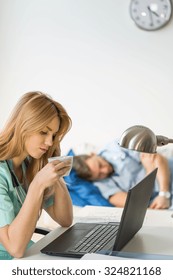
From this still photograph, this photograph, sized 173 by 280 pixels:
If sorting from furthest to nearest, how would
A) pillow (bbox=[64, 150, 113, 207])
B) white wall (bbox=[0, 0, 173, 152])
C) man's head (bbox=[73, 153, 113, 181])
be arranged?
white wall (bbox=[0, 0, 173, 152]), man's head (bbox=[73, 153, 113, 181]), pillow (bbox=[64, 150, 113, 207])

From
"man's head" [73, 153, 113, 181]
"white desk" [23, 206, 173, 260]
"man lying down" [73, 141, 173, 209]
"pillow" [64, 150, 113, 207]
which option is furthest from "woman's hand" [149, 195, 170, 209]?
"white desk" [23, 206, 173, 260]

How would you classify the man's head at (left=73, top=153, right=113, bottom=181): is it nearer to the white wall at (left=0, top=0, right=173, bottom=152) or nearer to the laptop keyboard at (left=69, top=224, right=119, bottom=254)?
the white wall at (left=0, top=0, right=173, bottom=152)

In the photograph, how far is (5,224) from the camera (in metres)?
1.69

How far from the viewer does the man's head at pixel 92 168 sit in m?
3.96

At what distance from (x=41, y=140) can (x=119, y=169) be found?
2.16 meters

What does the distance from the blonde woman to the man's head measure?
186 centimetres

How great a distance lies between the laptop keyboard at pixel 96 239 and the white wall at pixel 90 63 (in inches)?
91.9

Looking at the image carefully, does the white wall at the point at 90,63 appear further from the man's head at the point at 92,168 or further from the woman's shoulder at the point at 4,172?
the woman's shoulder at the point at 4,172

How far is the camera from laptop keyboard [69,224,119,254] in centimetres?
162

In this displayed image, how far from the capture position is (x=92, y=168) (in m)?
3.97

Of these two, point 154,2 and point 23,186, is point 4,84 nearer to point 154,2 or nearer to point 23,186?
point 154,2

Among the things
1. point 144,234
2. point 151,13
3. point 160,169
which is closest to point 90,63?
point 151,13

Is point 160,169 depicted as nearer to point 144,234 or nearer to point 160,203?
point 160,203
